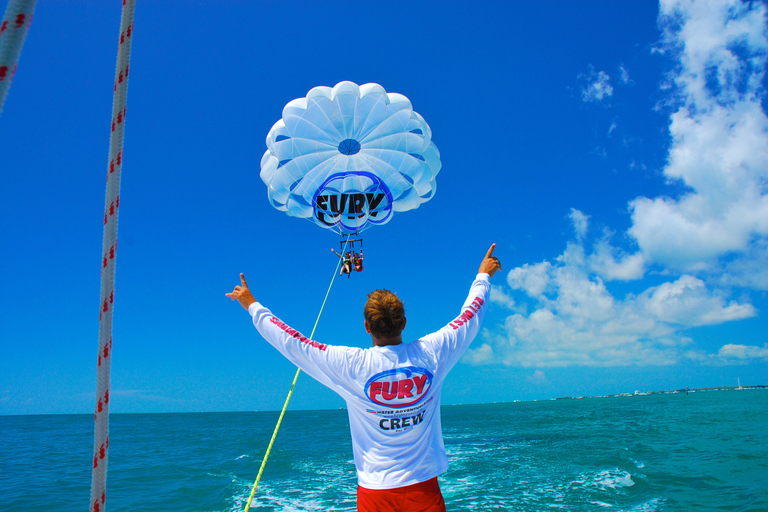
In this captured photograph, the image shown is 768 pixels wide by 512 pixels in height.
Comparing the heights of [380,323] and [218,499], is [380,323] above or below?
above

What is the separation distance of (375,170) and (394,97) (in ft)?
5.99

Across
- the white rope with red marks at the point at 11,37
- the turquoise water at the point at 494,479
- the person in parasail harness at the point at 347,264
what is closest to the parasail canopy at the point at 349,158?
the person in parasail harness at the point at 347,264

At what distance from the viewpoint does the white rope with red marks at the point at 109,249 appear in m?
1.45

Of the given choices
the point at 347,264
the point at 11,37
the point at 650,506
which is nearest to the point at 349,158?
the point at 347,264

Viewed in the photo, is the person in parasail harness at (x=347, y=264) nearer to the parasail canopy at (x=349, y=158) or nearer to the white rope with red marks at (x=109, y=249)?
A: the parasail canopy at (x=349, y=158)

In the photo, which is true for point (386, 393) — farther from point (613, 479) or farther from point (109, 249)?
Result: point (613, 479)

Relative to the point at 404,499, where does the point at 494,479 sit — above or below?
below

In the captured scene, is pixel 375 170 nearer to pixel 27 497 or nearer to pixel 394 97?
pixel 394 97

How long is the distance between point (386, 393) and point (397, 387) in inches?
2.2

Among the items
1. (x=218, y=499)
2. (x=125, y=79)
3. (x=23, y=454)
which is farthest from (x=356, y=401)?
(x=23, y=454)

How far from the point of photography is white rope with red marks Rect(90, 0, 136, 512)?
1449 mm

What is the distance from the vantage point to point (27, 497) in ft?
37.5

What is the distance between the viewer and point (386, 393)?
1.86 meters

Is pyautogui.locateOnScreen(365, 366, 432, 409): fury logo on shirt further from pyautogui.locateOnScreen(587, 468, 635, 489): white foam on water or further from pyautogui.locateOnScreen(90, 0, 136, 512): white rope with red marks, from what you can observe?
pyautogui.locateOnScreen(587, 468, 635, 489): white foam on water
